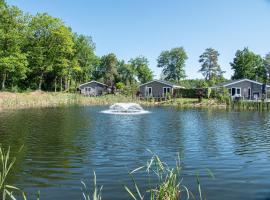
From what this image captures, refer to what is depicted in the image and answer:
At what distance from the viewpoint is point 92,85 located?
274ft

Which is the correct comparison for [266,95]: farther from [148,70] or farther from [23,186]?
[23,186]

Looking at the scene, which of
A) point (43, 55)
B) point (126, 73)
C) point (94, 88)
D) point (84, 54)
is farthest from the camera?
point (126, 73)

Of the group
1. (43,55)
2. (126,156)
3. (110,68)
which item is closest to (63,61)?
(43,55)

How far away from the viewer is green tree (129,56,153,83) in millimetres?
104537

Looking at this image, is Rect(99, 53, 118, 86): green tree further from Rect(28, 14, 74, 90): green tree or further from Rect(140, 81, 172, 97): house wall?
Rect(28, 14, 74, 90): green tree

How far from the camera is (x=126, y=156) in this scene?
48.5ft

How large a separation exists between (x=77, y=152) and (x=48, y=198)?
253 inches

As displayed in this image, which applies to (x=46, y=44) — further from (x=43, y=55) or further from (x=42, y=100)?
(x=42, y=100)

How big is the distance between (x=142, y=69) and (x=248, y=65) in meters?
29.3

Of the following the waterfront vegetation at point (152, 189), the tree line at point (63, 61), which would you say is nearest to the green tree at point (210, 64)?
the tree line at point (63, 61)

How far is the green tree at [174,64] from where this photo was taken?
116 m

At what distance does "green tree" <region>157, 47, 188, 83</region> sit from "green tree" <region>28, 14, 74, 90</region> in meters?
49.7

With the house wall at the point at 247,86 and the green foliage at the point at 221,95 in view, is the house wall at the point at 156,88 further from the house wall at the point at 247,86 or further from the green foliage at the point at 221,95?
the house wall at the point at 247,86

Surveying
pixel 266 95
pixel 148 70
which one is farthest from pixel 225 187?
pixel 148 70
